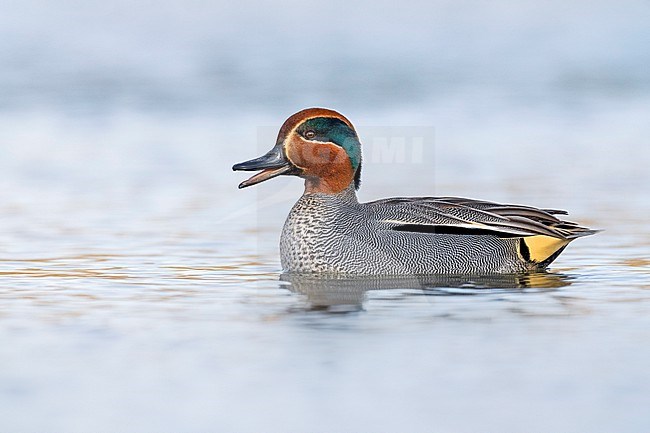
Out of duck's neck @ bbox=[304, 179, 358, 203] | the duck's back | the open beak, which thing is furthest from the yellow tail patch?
the open beak

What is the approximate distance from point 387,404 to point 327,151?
3508 millimetres

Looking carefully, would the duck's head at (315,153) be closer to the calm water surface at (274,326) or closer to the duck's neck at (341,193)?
the duck's neck at (341,193)

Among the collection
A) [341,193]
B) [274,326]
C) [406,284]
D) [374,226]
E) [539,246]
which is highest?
[341,193]

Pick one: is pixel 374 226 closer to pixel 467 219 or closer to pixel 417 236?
pixel 417 236

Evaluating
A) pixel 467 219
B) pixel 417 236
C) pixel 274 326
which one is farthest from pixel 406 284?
pixel 274 326

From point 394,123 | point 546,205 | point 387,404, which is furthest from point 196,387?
point 394,123

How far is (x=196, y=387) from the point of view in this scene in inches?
226

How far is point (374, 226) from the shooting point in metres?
8.68

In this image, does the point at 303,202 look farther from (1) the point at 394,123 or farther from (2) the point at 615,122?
(2) the point at 615,122

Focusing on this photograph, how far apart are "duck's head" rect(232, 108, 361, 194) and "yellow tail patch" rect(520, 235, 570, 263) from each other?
117 centimetres

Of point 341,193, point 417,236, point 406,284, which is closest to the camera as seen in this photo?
point 406,284

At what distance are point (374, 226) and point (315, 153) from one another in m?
0.59

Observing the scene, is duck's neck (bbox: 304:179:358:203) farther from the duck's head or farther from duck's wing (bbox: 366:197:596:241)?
duck's wing (bbox: 366:197:596:241)

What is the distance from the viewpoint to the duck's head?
877cm
